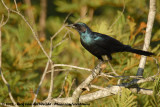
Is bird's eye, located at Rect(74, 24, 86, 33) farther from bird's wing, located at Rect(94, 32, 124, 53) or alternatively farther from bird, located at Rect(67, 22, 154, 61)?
bird's wing, located at Rect(94, 32, 124, 53)

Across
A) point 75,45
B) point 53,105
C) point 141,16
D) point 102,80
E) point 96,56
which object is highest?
point 141,16

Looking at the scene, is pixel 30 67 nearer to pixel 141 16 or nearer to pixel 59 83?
pixel 59 83

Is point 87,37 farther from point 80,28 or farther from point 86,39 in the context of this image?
point 80,28

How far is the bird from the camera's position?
304 centimetres

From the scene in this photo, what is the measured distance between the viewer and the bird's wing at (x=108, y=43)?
3.08 metres

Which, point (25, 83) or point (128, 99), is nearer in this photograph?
point (128, 99)

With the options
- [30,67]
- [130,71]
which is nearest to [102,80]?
[130,71]

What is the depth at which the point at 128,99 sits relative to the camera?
6.47 feet

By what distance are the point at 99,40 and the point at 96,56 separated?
0.19 m

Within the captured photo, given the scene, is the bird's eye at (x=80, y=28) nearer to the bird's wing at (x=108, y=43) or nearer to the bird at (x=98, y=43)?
the bird at (x=98, y=43)

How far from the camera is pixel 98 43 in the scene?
10.2 feet

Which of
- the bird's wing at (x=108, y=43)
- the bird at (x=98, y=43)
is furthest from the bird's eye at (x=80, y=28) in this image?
the bird's wing at (x=108, y=43)

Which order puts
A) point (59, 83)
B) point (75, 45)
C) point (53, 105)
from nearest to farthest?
point (53, 105)
point (59, 83)
point (75, 45)

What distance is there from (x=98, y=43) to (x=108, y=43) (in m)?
0.13
